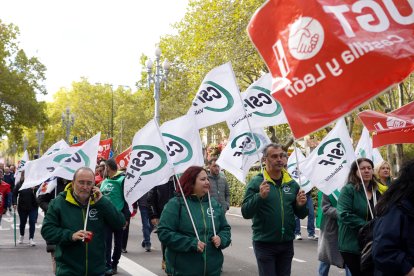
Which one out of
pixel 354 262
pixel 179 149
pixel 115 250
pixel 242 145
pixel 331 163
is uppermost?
pixel 242 145

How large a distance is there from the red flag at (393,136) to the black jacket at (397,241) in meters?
4.23

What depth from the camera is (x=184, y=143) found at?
8.15m

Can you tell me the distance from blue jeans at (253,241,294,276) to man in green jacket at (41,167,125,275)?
1534 mm

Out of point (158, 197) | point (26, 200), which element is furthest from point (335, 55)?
point (26, 200)

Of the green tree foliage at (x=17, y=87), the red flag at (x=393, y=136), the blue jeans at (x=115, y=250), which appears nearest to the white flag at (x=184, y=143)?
the red flag at (x=393, y=136)

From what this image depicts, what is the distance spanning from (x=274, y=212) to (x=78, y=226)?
185cm

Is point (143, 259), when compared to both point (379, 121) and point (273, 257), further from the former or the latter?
point (273, 257)

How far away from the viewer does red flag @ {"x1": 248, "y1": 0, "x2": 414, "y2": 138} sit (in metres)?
4.02

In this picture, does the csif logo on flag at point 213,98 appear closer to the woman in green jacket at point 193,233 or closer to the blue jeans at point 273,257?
the blue jeans at point 273,257

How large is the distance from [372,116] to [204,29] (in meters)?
21.9

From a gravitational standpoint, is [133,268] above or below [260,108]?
below

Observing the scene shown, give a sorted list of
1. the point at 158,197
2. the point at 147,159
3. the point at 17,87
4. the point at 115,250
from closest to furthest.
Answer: the point at 147,159
the point at 115,250
the point at 158,197
the point at 17,87

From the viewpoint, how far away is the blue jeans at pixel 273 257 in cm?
685

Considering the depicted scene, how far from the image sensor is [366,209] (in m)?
7.02
